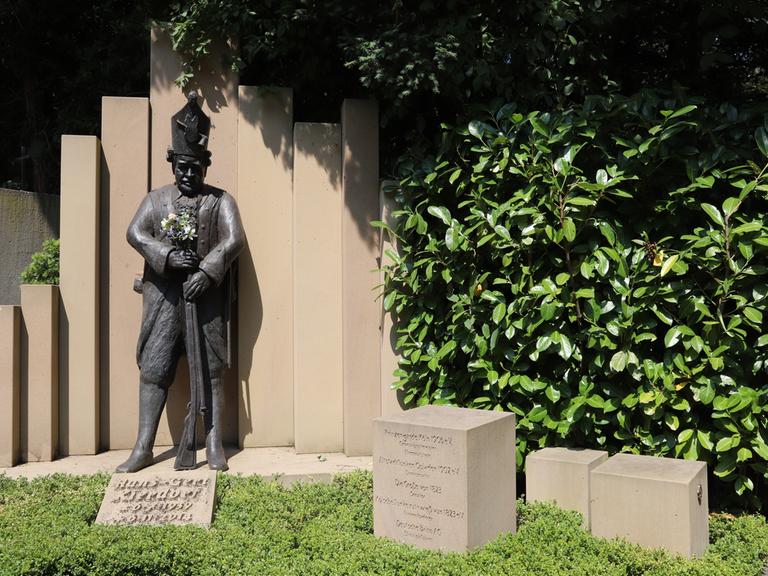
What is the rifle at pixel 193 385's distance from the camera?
5.36m

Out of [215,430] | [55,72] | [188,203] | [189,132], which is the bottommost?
[215,430]

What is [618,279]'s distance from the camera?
464 centimetres

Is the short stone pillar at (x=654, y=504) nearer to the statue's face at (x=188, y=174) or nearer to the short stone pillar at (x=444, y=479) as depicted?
the short stone pillar at (x=444, y=479)

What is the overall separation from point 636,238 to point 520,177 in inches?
35.4

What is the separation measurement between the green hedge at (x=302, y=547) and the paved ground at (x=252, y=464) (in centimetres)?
76

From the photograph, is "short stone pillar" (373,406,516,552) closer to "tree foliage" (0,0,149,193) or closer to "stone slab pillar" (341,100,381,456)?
"stone slab pillar" (341,100,381,456)

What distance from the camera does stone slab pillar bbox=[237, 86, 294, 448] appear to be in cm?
614

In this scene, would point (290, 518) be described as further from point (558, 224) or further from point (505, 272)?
point (558, 224)

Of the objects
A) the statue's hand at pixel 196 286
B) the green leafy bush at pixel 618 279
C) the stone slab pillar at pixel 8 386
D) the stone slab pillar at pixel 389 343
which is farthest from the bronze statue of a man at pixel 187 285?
the green leafy bush at pixel 618 279

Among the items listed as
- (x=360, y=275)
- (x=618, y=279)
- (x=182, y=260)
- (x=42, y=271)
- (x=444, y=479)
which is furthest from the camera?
(x=42, y=271)

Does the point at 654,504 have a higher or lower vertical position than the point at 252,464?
higher

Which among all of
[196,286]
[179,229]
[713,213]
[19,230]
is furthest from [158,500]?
[19,230]

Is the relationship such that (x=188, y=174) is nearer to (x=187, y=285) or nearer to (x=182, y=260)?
(x=182, y=260)

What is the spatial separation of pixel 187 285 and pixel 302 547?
238cm
